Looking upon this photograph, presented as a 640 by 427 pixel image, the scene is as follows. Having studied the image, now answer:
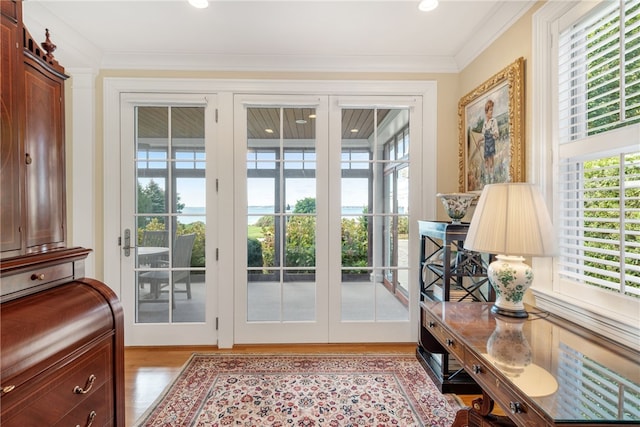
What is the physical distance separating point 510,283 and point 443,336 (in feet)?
1.37

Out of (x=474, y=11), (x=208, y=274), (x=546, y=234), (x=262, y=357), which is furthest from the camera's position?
(x=208, y=274)

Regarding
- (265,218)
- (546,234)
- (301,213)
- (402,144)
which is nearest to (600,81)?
(546,234)

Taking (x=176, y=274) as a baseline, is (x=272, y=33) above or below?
above

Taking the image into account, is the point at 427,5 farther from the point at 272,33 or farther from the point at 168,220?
the point at 168,220

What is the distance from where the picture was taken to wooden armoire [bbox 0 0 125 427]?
1.07m

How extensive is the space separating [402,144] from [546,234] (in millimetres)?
1563

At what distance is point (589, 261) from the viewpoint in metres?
1.41

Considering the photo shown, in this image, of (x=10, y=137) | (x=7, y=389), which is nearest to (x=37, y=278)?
(x=7, y=389)

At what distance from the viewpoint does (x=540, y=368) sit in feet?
3.26

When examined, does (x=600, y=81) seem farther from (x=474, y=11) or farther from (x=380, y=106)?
(x=380, y=106)

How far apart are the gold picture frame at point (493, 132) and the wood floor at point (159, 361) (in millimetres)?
1557

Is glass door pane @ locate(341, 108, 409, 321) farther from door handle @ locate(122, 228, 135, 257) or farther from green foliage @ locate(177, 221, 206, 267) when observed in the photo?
door handle @ locate(122, 228, 135, 257)

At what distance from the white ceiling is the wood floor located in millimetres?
2484

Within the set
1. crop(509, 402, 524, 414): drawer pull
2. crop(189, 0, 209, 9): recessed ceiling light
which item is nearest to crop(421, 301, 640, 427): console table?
crop(509, 402, 524, 414): drawer pull
